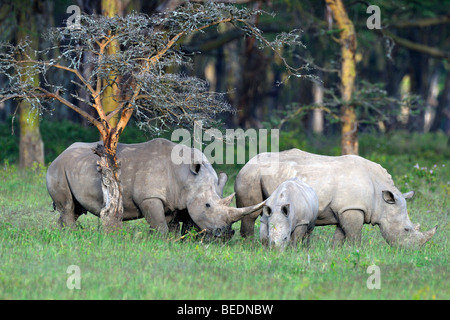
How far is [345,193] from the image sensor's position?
10.7 metres

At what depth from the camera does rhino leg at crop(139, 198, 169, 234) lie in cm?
1076

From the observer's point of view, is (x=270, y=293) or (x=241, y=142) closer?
(x=270, y=293)

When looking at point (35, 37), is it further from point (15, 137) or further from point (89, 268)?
point (89, 268)

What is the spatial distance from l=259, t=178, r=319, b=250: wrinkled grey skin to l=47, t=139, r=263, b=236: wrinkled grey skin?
0.55m

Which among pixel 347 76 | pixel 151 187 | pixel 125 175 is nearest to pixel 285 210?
pixel 151 187

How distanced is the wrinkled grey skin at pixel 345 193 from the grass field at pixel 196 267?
312 millimetres

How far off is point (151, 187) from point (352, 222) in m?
2.93

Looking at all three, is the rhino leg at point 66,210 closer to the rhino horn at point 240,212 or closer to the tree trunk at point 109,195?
the tree trunk at point 109,195

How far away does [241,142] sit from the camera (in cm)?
2091

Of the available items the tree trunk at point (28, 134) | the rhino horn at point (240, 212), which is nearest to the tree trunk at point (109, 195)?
the rhino horn at point (240, 212)

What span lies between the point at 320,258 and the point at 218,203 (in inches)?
71.7

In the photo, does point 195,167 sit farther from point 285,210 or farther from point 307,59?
point 307,59

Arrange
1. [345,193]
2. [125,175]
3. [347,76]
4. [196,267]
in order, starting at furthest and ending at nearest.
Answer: [347,76] < [125,175] < [345,193] < [196,267]
